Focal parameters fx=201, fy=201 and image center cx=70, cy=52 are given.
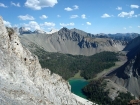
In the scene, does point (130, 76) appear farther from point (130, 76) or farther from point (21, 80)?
point (21, 80)

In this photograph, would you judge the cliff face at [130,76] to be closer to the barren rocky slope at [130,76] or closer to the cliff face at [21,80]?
the barren rocky slope at [130,76]

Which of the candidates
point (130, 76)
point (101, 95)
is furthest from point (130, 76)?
point (101, 95)

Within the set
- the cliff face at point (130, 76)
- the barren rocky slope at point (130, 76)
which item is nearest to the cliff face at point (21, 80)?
the cliff face at point (130, 76)

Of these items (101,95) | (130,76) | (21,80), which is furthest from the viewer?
(130,76)

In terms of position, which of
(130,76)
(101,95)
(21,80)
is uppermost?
(21,80)

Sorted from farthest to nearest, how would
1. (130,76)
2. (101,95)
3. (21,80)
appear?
1. (130,76)
2. (101,95)
3. (21,80)
